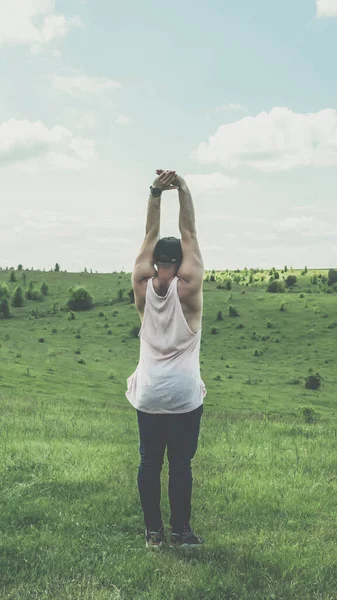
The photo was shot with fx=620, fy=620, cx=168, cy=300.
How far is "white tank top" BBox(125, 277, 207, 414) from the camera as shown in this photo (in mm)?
6281

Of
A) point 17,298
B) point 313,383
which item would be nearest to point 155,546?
point 313,383

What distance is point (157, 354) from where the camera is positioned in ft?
21.0

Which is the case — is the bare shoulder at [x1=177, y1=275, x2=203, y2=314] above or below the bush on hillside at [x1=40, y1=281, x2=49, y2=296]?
above

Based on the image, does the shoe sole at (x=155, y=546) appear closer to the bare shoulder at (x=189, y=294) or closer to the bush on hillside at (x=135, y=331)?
the bare shoulder at (x=189, y=294)

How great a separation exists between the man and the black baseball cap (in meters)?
0.01

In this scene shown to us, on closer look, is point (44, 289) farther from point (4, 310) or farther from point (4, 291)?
point (4, 310)

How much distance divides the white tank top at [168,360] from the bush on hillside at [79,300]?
113 meters

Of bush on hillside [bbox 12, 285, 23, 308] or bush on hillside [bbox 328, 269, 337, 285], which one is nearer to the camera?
bush on hillside [bbox 12, 285, 23, 308]

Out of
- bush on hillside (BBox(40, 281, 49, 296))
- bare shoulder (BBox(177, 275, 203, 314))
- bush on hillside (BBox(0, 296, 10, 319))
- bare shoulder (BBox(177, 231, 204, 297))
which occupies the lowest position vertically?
bush on hillside (BBox(0, 296, 10, 319))

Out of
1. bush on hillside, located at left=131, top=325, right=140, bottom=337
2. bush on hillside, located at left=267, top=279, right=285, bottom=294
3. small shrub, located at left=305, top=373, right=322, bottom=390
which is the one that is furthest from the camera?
bush on hillside, located at left=267, top=279, right=285, bottom=294

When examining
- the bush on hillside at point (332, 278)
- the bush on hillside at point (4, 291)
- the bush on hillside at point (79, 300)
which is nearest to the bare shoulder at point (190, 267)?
the bush on hillside at point (79, 300)

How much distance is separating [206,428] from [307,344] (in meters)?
72.0

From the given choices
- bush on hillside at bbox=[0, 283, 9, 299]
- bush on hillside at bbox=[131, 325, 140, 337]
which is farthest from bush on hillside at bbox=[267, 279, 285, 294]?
bush on hillside at bbox=[0, 283, 9, 299]

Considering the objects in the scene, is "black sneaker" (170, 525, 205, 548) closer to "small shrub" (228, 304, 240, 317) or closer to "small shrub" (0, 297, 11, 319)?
"small shrub" (228, 304, 240, 317)
